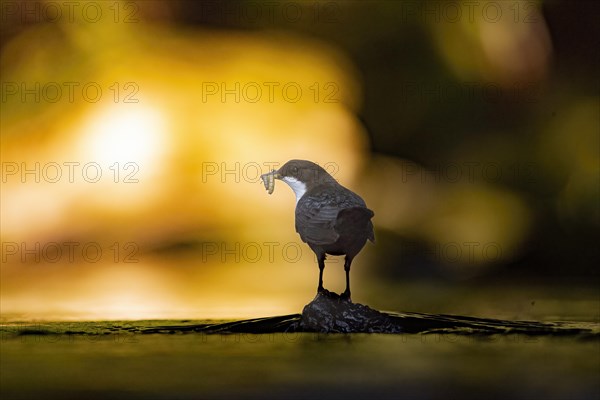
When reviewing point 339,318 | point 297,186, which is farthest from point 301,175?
point 339,318

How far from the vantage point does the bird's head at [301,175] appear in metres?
5.96

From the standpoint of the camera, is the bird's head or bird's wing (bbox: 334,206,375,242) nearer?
bird's wing (bbox: 334,206,375,242)

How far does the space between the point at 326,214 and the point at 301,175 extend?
1.13 ft

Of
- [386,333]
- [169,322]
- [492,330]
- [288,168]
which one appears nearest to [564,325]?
[492,330]

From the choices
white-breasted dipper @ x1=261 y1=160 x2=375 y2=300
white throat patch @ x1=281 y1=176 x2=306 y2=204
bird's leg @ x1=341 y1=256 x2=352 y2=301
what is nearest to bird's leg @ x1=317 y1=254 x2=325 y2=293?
white-breasted dipper @ x1=261 y1=160 x2=375 y2=300

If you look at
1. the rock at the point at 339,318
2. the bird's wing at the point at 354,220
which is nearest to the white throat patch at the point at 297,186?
the bird's wing at the point at 354,220

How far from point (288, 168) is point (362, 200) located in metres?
0.49

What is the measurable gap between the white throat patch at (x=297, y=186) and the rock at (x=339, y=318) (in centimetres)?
61

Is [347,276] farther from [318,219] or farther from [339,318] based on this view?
[318,219]

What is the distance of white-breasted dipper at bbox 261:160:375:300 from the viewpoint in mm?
5754

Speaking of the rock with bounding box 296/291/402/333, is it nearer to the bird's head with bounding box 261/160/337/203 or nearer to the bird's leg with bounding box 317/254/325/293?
the bird's leg with bounding box 317/254/325/293

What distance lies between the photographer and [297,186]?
5.98 metres

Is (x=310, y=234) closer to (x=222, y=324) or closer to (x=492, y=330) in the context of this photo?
(x=222, y=324)

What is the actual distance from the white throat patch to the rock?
23.8 inches
